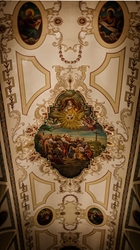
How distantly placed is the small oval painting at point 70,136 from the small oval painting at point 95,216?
6.09 feet

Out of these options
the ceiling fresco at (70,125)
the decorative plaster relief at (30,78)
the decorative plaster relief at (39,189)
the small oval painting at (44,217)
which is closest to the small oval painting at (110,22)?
the ceiling fresco at (70,125)

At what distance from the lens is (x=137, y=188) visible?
10.1 m

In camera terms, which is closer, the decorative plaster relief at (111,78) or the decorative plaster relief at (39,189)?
the decorative plaster relief at (111,78)

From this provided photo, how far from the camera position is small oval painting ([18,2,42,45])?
7.28 m

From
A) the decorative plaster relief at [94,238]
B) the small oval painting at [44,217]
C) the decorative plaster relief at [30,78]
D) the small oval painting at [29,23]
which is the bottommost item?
the decorative plaster relief at [94,238]

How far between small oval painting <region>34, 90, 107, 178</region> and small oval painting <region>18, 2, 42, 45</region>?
1.81m

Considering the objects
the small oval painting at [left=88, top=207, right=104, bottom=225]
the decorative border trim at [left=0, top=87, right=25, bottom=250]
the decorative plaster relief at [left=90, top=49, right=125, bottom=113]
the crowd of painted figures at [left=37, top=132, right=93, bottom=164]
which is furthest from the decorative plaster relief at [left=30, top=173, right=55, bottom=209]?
the decorative plaster relief at [left=90, top=49, right=125, bottom=113]

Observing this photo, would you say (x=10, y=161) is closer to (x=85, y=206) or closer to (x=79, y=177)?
(x=79, y=177)

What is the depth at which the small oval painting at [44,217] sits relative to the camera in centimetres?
1150

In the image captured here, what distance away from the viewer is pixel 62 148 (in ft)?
32.4

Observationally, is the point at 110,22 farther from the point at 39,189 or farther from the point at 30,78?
the point at 39,189

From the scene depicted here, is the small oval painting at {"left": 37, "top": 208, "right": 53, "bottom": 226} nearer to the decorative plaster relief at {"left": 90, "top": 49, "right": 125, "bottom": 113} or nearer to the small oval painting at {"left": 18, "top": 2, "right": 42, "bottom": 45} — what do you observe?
the decorative plaster relief at {"left": 90, "top": 49, "right": 125, "bottom": 113}

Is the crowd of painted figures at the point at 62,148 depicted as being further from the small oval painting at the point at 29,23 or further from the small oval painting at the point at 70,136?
the small oval painting at the point at 29,23

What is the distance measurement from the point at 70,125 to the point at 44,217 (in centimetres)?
427
